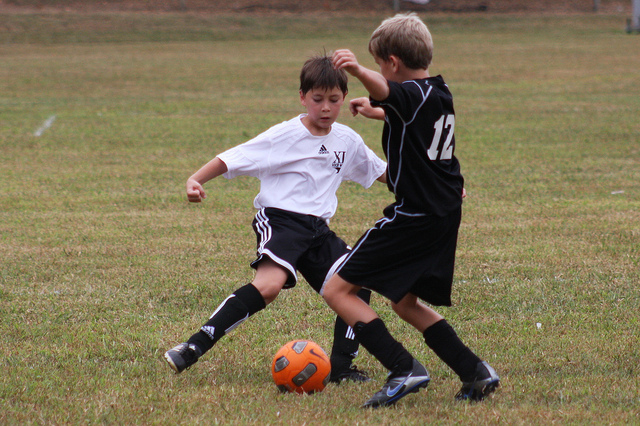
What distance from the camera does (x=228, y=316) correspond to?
3656mm

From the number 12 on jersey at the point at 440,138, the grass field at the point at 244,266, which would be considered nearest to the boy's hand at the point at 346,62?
the number 12 on jersey at the point at 440,138

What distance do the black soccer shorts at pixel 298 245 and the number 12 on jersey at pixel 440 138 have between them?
76cm

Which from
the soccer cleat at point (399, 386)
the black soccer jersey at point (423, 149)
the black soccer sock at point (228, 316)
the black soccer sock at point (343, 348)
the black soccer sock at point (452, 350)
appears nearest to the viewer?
the black soccer jersey at point (423, 149)

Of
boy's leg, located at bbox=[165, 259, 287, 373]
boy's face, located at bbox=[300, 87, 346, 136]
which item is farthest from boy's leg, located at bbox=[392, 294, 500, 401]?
boy's face, located at bbox=[300, 87, 346, 136]

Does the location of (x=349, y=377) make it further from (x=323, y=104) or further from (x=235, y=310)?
(x=323, y=104)

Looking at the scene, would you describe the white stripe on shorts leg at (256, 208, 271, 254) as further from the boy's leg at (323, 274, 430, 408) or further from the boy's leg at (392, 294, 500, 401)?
the boy's leg at (392, 294, 500, 401)

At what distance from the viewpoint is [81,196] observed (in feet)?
27.4

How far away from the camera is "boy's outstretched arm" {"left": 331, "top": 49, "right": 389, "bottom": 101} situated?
2.87 meters

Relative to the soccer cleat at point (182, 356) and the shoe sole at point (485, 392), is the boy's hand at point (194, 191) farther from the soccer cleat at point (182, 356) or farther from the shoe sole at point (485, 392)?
the shoe sole at point (485, 392)

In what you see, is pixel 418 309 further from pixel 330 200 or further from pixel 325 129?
pixel 325 129

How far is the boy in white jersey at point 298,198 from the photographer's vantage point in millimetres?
3662

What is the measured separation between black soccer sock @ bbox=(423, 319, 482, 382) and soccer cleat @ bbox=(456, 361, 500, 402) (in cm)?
2

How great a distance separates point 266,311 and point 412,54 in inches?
82.3

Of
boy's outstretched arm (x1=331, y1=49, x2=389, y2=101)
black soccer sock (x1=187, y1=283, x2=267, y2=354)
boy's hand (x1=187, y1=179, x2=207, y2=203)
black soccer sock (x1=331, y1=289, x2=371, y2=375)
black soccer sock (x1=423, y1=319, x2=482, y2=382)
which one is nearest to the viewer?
boy's outstretched arm (x1=331, y1=49, x2=389, y2=101)
